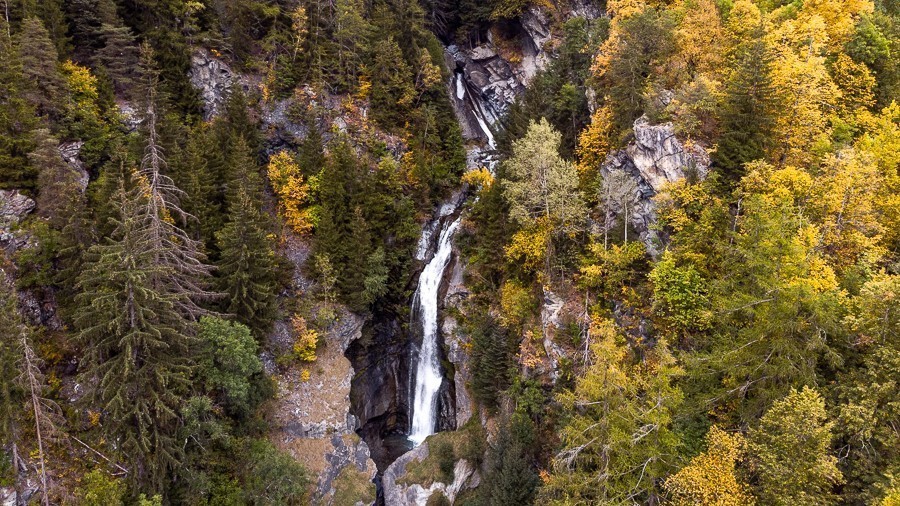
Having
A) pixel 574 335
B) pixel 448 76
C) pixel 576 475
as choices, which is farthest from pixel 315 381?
pixel 448 76

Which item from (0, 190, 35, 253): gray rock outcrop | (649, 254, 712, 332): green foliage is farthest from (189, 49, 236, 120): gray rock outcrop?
(649, 254, 712, 332): green foliage

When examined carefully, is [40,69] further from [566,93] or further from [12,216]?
[566,93]

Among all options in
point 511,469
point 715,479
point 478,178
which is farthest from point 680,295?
point 478,178

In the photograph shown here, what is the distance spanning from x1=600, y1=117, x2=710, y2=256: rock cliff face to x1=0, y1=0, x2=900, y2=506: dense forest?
19 centimetres

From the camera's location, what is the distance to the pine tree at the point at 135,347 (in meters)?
22.2

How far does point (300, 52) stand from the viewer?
161 ft

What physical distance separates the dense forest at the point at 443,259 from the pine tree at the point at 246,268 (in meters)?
0.22

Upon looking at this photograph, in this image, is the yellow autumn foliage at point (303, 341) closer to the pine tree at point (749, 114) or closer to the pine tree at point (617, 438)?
the pine tree at point (617, 438)

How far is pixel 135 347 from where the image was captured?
75.9ft

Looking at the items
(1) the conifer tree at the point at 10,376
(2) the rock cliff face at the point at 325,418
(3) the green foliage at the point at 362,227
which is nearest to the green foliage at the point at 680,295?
(3) the green foliage at the point at 362,227

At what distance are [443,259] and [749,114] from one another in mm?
25356

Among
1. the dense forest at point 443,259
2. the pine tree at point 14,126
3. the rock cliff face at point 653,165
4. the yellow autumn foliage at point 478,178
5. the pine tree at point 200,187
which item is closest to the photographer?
the dense forest at point 443,259

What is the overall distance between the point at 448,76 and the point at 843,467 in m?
50.5

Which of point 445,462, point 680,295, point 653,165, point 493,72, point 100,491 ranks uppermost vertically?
point 653,165
